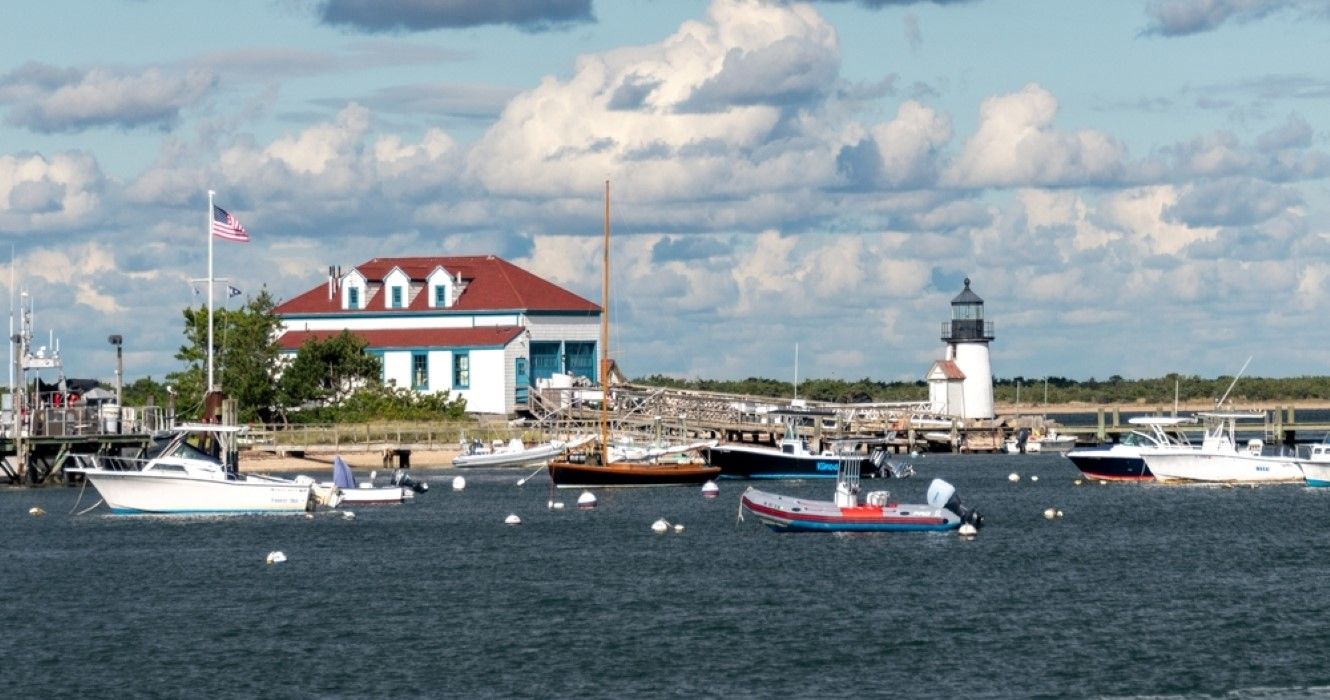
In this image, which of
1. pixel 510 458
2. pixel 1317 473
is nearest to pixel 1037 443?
pixel 510 458

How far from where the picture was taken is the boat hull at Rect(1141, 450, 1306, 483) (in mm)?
73438

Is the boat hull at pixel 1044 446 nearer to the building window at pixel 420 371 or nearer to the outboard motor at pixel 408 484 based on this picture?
the building window at pixel 420 371

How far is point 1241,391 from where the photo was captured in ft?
590

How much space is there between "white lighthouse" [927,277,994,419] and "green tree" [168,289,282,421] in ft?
118

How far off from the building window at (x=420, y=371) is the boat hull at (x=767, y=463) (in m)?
29.9

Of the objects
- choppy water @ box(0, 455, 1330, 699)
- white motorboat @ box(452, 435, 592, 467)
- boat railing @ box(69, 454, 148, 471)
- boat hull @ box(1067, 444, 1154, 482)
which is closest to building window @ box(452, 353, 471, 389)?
white motorboat @ box(452, 435, 592, 467)

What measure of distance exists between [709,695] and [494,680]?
365cm

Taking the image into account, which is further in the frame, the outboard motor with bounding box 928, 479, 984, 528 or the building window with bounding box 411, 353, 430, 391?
the building window with bounding box 411, 353, 430, 391

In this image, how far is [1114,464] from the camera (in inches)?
3027

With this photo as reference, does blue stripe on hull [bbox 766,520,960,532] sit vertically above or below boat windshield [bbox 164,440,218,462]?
below

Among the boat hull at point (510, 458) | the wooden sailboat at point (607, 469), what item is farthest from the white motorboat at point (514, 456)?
the wooden sailboat at point (607, 469)

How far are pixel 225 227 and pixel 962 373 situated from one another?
55.2 meters

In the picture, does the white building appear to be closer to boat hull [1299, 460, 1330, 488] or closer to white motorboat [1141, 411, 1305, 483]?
white motorboat [1141, 411, 1305, 483]

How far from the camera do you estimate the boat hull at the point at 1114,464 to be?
7606cm
